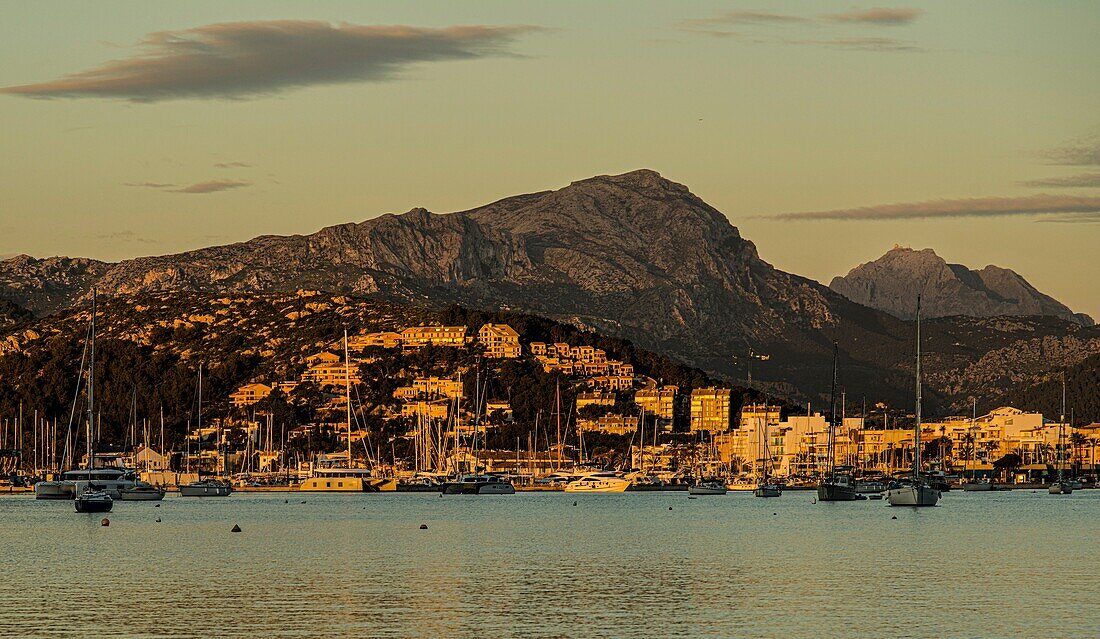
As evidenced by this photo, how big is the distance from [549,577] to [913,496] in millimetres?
86655

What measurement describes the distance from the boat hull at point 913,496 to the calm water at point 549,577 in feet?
64.6

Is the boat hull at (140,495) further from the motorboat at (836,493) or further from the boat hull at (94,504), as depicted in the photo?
the motorboat at (836,493)

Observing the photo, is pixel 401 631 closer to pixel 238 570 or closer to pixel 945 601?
pixel 945 601

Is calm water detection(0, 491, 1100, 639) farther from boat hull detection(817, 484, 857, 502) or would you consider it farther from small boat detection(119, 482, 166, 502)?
boat hull detection(817, 484, 857, 502)

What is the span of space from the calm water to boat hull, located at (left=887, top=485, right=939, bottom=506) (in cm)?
1968

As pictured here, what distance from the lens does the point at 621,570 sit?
2968 inches

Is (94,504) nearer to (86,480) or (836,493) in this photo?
(86,480)

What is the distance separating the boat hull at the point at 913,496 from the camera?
15150 cm

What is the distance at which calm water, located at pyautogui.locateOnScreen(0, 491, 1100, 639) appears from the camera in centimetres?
5319

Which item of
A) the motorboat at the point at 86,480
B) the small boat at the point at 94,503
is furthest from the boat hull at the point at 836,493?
the small boat at the point at 94,503

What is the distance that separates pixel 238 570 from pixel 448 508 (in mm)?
87269

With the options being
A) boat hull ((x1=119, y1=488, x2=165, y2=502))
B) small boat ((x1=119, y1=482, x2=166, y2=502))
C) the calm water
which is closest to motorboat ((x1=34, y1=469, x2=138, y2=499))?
small boat ((x1=119, y1=482, x2=166, y2=502))

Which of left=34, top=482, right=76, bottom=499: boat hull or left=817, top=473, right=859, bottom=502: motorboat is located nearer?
left=34, top=482, right=76, bottom=499: boat hull

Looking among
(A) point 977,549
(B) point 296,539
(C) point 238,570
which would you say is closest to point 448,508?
(B) point 296,539
